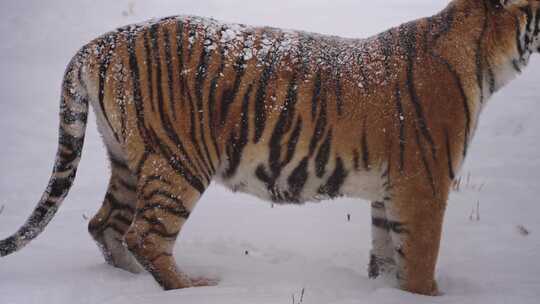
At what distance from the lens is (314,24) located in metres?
8.85

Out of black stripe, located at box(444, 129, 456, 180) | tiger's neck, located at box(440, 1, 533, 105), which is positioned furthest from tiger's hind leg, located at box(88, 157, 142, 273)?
tiger's neck, located at box(440, 1, 533, 105)

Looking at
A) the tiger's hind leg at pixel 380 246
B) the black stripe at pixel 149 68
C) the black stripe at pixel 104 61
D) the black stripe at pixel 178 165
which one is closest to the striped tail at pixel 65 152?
the black stripe at pixel 104 61

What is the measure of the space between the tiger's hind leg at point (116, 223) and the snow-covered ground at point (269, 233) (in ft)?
0.39

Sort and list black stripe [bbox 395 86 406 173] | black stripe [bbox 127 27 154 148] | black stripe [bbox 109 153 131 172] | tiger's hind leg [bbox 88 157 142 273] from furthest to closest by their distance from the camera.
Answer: tiger's hind leg [bbox 88 157 142 273] < black stripe [bbox 109 153 131 172] < black stripe [bbox 395 86 406 173] < black stripe [bbox 127 27 154 148]

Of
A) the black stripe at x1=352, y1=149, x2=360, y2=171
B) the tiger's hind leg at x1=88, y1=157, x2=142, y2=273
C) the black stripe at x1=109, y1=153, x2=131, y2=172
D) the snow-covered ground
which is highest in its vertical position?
the black stripe at x1=352, y1=149, x2=360, y2=171

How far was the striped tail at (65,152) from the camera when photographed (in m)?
3.26

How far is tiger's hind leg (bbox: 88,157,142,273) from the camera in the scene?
3.68m

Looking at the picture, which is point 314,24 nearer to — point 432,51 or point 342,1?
point 342,1

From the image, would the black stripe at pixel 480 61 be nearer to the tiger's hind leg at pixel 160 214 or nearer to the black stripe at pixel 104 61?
the tiger's hind leg at pixel 160 214

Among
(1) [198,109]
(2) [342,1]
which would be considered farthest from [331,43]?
(2) [342,1]

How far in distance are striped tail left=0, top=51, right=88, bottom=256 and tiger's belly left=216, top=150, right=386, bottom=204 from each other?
0.78m

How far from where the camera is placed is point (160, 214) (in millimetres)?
3225

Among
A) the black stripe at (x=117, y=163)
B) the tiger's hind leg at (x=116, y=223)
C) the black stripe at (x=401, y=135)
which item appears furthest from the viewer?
the tiger's hind leg at (x=116, y=223)

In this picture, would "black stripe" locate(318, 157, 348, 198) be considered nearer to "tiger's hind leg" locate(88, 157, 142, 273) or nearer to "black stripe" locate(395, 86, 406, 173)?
"black stripe" locate(395, 86, 406, 173)
